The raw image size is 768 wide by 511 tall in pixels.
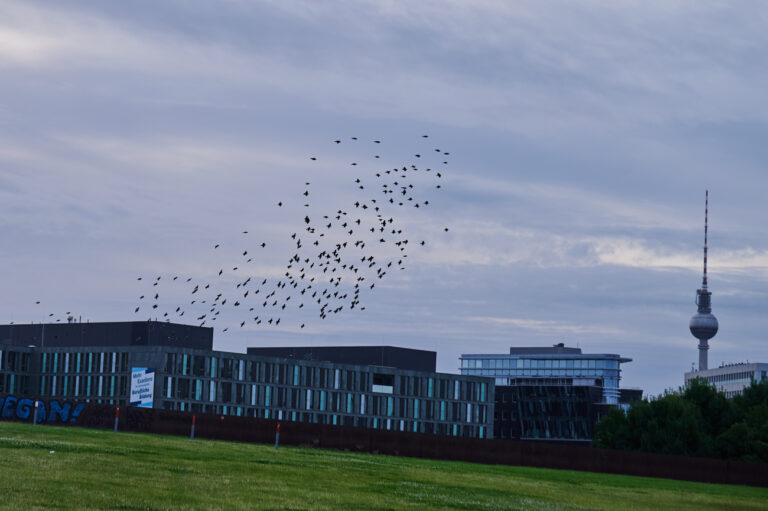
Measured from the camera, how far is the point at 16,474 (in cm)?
3822

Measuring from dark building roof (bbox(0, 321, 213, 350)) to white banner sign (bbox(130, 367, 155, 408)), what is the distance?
1239 centimetres

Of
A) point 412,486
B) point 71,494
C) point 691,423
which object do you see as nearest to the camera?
point 71,494

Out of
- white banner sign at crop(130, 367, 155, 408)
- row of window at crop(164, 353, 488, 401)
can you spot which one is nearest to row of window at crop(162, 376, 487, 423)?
row of window at crop(164, 353, 488, 401)

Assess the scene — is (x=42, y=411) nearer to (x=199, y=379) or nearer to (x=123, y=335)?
(x=199, y=379)

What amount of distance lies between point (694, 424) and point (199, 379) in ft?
256

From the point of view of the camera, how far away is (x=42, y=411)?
82188mm

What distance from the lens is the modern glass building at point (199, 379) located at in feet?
565

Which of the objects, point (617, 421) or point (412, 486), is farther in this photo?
point (617, 421)

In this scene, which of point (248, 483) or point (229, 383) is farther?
point (229, 383)

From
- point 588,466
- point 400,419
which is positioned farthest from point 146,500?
point 400,419

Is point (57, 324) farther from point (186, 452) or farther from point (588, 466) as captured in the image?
point (186, 452)

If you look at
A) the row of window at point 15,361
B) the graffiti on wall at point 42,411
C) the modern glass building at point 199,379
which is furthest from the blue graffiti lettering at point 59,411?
the row of window at point 15,361

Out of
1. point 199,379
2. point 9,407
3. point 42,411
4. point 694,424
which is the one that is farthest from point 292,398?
point 42,411

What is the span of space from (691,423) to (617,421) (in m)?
8.48
